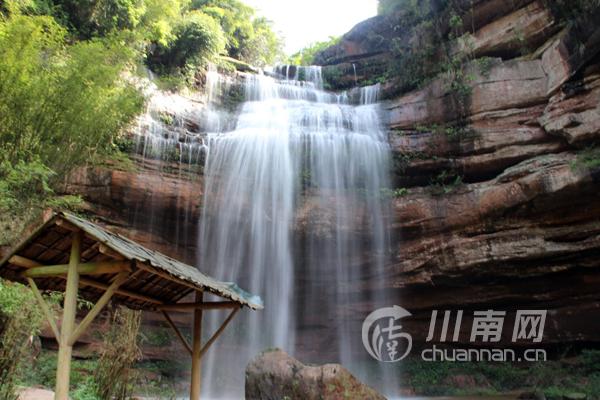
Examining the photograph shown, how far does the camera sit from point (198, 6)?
20516 mm

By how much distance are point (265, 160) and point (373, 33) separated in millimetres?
9061

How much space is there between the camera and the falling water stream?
13.4 m

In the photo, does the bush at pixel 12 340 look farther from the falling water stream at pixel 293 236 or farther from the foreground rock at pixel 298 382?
the falling water stream at pixel 293 236

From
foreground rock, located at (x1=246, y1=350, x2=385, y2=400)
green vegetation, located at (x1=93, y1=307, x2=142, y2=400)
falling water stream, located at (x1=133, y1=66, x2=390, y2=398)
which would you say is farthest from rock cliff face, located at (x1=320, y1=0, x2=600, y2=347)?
green vegetation, located at (x1=93, y1=307, x2=142, y2=400)

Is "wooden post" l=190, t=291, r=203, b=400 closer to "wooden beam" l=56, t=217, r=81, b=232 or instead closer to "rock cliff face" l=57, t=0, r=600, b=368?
"wooden beam" l=56, t=217, r=81, b=232

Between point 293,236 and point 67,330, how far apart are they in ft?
31.2

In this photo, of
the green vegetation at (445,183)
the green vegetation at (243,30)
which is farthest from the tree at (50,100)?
the green vegetation at (243,30)

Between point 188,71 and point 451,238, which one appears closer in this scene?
point 451,238

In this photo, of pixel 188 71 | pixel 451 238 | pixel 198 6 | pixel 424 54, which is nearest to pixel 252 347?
pixel 451 238

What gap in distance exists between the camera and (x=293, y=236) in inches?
531

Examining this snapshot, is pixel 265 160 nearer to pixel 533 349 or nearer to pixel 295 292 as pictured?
pixel 295 292

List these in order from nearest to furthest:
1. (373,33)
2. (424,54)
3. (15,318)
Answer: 1. (15,318)
2. (424,54)
3. (373,33)

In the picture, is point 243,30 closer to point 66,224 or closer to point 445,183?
point 445,183

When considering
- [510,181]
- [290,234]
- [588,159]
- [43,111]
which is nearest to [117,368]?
[43,111]
